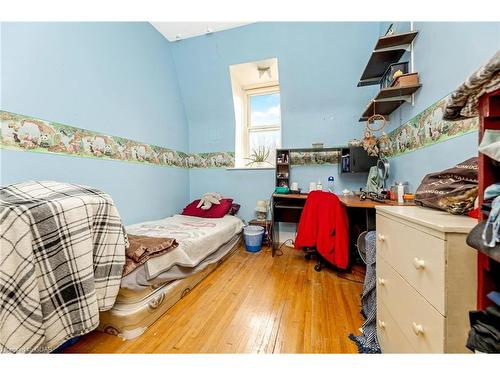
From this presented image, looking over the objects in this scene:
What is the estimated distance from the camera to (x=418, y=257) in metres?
0.70

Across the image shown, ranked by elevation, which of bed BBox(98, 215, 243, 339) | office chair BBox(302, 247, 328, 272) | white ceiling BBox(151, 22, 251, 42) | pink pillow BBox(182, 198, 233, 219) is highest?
white ceiling BBox(151, 22, 251, 42)

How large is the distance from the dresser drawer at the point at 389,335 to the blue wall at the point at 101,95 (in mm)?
2490

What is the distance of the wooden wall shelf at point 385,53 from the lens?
1682mm

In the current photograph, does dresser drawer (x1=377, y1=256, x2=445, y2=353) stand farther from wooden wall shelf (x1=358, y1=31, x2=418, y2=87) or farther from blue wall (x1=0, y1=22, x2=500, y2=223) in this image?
wooden wall shelf (x1=358, y1=31, x2=418, y2=87)

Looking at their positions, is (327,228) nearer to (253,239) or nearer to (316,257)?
(316,257)

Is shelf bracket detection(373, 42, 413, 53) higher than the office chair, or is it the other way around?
shelf bracket detection(373, 42, 413, 53)

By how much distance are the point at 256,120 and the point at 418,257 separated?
3.19 m

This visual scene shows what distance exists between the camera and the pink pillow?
2912mm

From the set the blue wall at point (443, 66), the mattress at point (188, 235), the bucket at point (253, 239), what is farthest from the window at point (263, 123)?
the blue wall at point (443, 66)

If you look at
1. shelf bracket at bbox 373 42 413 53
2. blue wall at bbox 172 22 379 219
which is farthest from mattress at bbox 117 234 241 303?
shelf bracket at bbox 373 42 413 53

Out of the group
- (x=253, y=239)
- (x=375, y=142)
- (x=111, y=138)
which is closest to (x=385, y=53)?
(x=375, y=142)

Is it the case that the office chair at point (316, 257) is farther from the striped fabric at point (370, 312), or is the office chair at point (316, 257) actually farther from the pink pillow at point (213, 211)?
the pink pillow at point (213, 211)

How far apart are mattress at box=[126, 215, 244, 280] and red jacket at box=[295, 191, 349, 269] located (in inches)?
38.1
